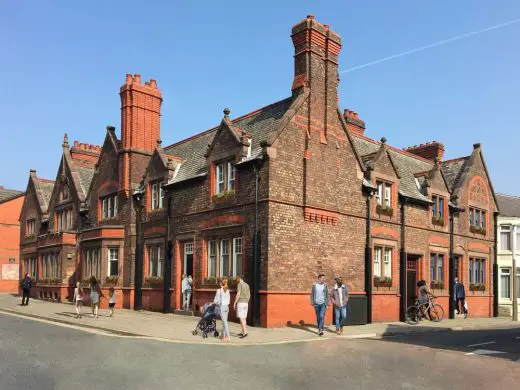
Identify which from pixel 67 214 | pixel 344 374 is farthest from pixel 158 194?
pixel 344 374

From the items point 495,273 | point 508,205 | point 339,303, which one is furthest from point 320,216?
point 508,205

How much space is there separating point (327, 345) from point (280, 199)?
698 centimetres

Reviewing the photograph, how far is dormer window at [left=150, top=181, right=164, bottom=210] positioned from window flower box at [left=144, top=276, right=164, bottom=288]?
3.42 metres

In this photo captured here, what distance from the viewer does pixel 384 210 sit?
1029 inches

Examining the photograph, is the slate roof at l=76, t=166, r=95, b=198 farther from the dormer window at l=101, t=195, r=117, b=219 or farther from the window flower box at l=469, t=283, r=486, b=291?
the window flower box at l=469, t=283, r=486, b=291

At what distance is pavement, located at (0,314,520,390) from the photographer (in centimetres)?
973

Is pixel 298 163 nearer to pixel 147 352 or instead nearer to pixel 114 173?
pixel 147 352

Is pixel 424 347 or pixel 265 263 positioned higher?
pixel 265 263

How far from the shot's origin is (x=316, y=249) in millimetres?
22328

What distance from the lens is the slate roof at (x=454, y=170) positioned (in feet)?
107

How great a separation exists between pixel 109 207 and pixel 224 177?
10.8 metres

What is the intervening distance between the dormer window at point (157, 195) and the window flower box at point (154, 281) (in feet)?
11.2

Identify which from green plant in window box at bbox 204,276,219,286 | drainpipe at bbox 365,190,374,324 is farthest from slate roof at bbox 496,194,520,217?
green plant in window box at bbox 204,276,219,286

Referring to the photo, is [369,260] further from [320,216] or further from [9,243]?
[9,243]
